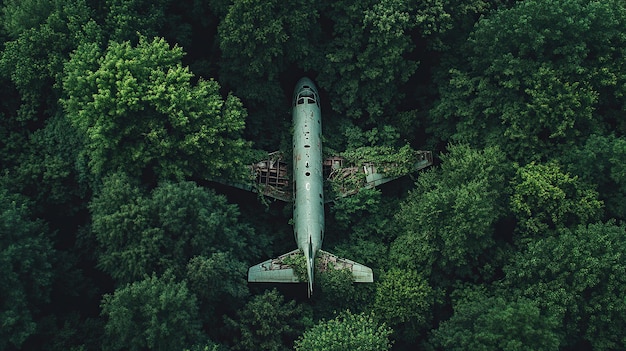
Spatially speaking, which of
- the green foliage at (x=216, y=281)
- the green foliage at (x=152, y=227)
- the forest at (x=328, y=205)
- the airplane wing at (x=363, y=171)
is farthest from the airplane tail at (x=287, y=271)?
the airplane wing at (x=363, y=171)

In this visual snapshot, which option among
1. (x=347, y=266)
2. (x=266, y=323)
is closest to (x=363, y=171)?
(x=347, y=266)

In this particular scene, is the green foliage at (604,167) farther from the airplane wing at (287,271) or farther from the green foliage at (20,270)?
the green foliage at (20,270)

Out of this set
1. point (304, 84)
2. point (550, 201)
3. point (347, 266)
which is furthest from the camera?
point (304, 84)

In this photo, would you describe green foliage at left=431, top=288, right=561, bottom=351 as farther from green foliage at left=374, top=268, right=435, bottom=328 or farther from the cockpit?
the cockpit

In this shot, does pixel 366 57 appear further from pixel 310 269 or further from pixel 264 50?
pixel 310 269

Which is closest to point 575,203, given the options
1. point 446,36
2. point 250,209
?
point 446,36

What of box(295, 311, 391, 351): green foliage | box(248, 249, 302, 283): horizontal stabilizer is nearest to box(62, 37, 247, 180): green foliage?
box(248, 249, 302, 283): horizontal stabilizer
